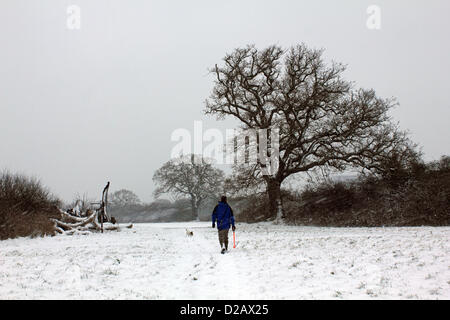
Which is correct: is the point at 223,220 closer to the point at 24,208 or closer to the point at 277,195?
the point at 277,195

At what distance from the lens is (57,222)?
23422mm

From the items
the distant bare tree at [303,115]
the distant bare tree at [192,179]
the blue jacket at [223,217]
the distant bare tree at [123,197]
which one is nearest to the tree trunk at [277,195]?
the distant bare tree at [303,115]

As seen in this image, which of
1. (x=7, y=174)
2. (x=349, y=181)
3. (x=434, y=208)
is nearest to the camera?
(x=434, y=208)

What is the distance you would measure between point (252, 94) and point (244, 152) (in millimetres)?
5045

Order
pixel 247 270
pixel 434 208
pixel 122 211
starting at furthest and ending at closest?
pixel 122 211, pixel 434 208, pixel 247 270

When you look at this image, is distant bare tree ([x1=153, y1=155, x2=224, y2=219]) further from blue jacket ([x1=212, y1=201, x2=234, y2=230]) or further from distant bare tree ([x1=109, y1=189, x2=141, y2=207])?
blue jacket ([x1=212, y1=201, x2=234, y2=230])

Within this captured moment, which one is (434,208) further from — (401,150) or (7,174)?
(7,174)

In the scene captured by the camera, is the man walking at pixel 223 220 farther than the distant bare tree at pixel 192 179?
No

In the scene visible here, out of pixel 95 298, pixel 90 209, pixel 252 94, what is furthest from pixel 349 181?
pixel 95 298

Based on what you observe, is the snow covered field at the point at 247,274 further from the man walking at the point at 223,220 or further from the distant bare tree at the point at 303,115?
the distant bare tree at the point at 303,115

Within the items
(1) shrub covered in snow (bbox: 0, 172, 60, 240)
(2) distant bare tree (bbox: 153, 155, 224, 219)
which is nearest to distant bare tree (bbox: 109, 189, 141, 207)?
(2) distant bare tree (bbox: 153, 155, 224, 219)

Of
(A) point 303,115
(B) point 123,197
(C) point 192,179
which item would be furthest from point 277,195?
(B) point 123,197

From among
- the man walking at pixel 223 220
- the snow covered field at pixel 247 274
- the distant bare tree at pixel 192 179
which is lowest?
the snow covered field at pixel 247 274

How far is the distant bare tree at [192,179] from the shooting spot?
50.6 m
